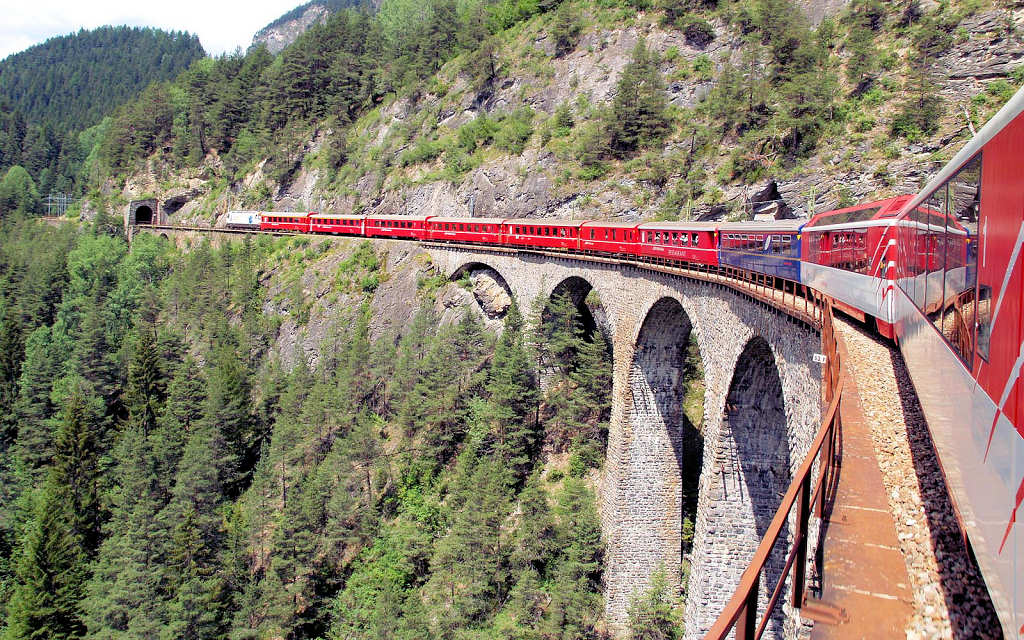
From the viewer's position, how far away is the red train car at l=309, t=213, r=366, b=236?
45750mm

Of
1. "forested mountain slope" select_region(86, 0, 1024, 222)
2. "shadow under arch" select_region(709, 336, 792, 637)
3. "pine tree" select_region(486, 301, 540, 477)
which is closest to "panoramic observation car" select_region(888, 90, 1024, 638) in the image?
"shadow under arch" select_region(709, 336, 792, 637)

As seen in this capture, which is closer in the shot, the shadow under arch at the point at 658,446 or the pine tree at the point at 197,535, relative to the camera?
the shadow under arch at the point at 658,446

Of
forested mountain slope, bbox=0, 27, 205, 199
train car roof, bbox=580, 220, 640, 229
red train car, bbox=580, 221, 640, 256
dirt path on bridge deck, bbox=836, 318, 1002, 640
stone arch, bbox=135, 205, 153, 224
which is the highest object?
forested mountain slope, bbox=0, 27, 205, 199

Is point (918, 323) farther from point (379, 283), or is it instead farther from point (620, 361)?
point (379, 283)

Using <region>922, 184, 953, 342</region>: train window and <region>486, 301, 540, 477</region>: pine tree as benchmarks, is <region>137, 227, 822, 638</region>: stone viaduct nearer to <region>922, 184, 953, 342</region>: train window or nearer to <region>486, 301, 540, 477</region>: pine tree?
<region>922, 184, 953, 342</region>: train window

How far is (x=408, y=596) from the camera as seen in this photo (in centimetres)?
2305

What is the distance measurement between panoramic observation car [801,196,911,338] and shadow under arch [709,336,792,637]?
226cm

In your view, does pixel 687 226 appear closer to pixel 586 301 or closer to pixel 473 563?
pixel 586 301

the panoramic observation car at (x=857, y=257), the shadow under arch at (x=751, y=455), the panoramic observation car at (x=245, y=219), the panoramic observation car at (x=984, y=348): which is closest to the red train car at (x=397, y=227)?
the panoramic observation car at (x=245, y=219)

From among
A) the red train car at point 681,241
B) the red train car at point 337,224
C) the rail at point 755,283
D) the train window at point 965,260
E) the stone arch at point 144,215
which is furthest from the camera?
the stone arch at point 144,215

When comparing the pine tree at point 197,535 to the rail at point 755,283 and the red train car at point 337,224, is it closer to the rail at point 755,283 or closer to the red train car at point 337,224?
the rail at point 755,283

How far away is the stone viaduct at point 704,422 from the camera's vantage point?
12750 mm

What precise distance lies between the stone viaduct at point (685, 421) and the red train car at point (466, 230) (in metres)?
1.99

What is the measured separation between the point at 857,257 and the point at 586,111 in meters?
37.0
